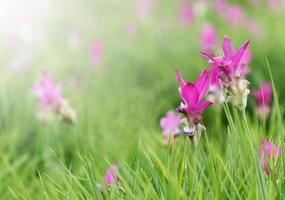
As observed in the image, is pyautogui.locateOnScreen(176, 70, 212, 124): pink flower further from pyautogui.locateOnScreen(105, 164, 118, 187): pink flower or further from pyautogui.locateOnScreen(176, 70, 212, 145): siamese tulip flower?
pyautogui.locateOnScreen(105, 164, 118, 187): pink flower

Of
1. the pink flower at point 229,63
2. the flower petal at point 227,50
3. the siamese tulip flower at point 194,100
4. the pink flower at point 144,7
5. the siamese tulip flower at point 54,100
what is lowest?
the pink flower at point 144,7

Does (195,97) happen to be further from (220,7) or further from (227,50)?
(220,7)

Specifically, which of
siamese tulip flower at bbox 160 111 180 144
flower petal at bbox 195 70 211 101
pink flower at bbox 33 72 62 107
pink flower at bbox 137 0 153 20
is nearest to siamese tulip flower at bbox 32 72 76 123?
pink flower at bbox 33 72 62 107

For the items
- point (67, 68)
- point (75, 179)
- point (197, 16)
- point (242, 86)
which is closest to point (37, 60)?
point (67, 68)

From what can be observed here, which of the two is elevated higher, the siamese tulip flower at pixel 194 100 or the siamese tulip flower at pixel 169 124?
the siamese tulip flower at pixel 194 100

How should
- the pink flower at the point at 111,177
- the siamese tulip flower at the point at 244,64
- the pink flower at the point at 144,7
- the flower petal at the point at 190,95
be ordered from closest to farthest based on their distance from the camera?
1. the flower petal at the point at 190,95
2. the siamese tulip flower at the point at 244,64
3. the pink flower at the point at 111,177
4. the pink flower at the point at 144,7

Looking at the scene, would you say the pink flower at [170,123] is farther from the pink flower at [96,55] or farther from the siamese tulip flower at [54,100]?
the pink flower at [96,55]

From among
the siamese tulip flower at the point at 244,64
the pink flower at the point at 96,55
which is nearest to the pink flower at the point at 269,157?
the siamese tulip flower at the point at 244,64
